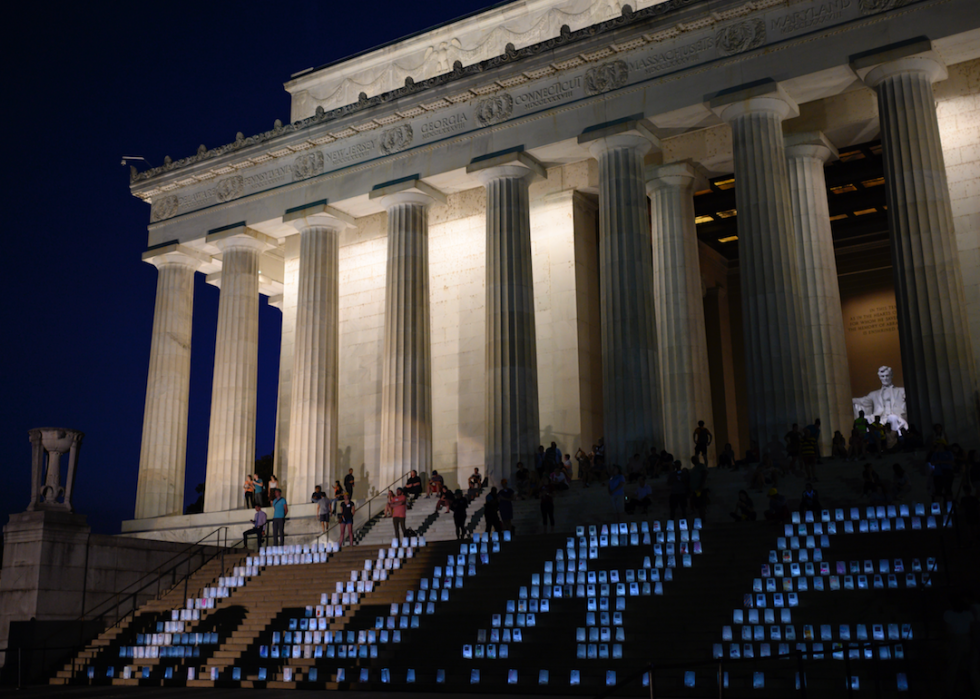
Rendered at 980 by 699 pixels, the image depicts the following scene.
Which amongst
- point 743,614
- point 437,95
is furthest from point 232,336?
point 743,614

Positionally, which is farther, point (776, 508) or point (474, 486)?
point (474, 486)

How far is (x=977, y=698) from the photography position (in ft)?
45.2

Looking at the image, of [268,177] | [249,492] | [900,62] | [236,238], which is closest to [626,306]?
[900,62]

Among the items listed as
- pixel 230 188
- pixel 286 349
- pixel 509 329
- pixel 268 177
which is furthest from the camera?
pixel 286 349

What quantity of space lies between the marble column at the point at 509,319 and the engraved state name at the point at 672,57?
17.1 ft

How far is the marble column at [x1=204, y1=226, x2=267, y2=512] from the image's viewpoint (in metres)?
39.8

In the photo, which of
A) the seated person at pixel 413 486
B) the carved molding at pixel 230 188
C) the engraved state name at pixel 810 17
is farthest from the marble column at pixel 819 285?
the carved molding at pixel 230 188

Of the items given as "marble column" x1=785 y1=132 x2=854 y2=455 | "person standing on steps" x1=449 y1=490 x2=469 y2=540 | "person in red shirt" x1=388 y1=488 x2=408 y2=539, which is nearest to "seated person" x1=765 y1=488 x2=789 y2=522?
"marble column" x1=785 y1=132 x2=854 y2=455

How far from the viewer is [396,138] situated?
38719mm

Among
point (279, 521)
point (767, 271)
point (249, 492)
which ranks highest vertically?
point (767, 271)

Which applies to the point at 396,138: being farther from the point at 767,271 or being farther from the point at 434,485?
the point at 767,271

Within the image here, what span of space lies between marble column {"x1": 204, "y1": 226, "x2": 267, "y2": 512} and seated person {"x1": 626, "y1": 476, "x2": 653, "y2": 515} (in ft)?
62.9

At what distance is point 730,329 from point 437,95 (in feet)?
69.7

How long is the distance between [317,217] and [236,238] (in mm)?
4451
